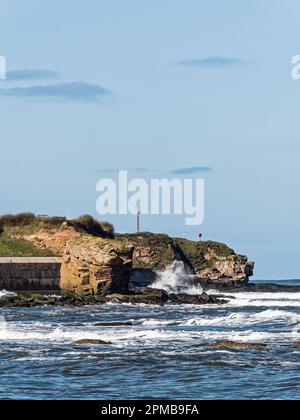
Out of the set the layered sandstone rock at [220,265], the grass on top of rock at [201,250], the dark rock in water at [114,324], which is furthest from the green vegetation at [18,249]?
the dark rock in water at [114,324]

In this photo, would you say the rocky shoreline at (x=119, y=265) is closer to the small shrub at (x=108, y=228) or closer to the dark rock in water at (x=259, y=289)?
the dark rock in water at (x=259, y=289)

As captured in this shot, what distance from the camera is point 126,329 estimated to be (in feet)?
191

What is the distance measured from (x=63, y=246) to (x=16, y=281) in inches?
467

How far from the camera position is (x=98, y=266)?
97688mm

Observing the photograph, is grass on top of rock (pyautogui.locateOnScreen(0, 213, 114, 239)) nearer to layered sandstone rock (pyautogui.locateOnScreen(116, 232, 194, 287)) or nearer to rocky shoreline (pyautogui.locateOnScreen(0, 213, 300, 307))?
rocky shoreline (pyautogui.locateOnScreen(0, 213, 300, 307))

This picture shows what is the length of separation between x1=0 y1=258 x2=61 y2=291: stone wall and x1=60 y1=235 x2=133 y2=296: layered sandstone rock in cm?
288

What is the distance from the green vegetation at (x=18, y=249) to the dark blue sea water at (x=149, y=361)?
45643 millimetres

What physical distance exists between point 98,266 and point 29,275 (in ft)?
31.6

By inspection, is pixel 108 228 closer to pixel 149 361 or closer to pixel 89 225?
pixel 89 225

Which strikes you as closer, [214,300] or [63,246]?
[214,300]

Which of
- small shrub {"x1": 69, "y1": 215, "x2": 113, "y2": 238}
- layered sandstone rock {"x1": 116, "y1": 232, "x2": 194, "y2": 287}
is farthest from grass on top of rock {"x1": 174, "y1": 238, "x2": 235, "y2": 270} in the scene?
small shrub {"x1": 69, "y1": 215, "x2": 113, "y2": 238}

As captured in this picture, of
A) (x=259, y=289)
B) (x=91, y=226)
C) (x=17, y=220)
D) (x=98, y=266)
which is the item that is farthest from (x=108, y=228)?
(x=98, y=266)

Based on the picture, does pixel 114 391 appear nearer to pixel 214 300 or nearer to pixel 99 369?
pixel 99 369

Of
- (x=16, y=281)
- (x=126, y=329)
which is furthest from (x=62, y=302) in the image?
(x=126, y=329)
